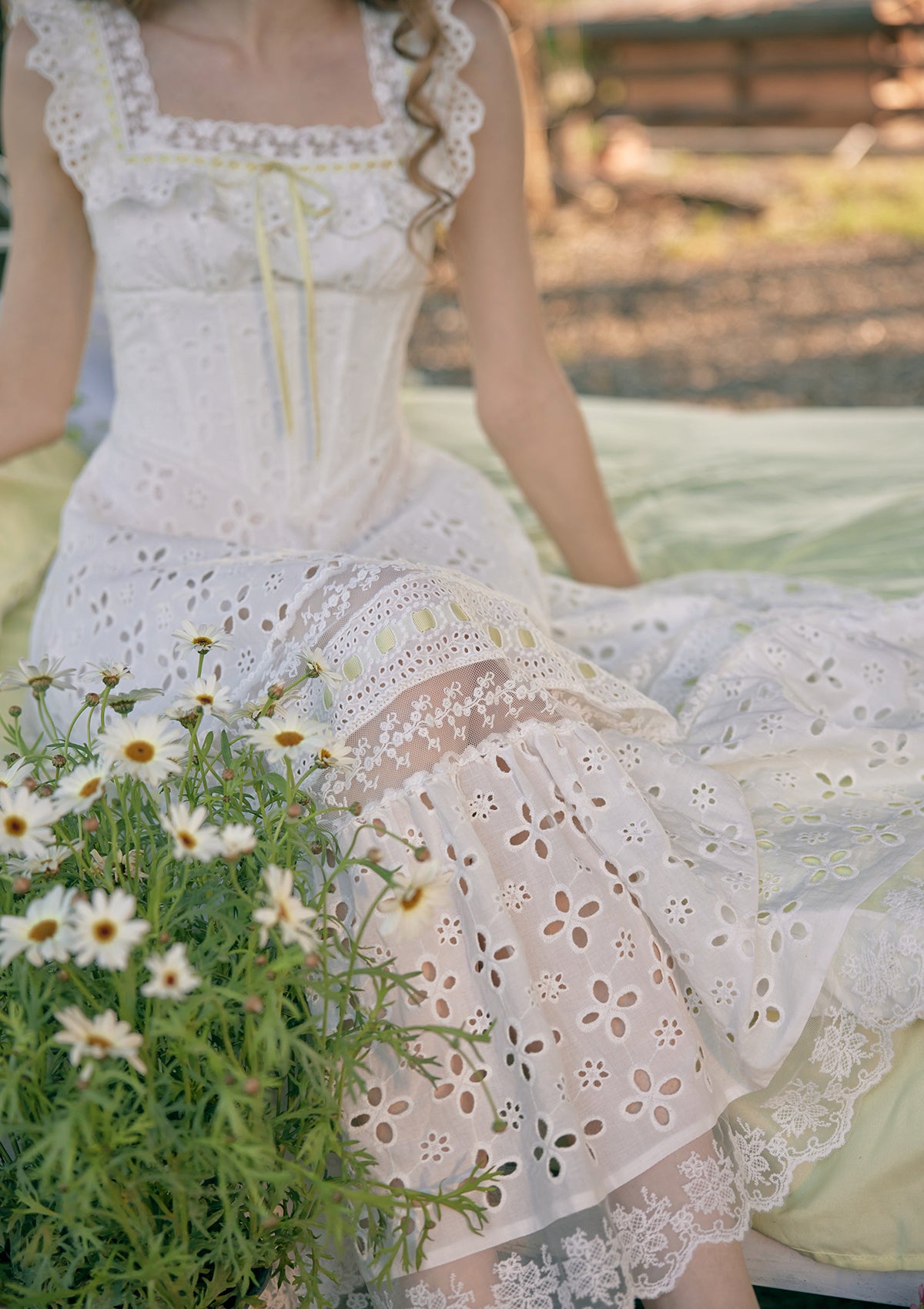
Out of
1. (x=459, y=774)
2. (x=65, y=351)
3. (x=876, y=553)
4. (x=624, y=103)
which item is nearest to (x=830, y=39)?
(x=624, y=103)

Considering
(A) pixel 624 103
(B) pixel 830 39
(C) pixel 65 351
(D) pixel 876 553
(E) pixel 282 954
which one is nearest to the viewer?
(E) pixel 282 954

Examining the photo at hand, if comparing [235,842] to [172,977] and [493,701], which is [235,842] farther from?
[493,701]

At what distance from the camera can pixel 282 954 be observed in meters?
0.90

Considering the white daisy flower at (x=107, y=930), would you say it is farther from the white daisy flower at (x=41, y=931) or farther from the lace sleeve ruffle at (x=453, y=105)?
the lace sleeve ruffle at (x=453, y=105)

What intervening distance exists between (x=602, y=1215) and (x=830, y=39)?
895cm

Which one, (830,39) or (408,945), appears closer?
(408,945)

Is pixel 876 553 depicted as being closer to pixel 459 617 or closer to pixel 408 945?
pixel 459 617

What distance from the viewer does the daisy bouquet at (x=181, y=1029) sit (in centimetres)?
86

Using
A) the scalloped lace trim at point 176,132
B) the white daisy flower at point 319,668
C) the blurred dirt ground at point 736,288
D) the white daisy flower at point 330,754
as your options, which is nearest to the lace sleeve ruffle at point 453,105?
the scalloped lace trim at point 176,132

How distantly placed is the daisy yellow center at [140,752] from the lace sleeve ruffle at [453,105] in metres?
1.09

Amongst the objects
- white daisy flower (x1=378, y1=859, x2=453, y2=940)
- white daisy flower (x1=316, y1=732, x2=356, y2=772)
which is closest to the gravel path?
white daisy flower (x1=316, y1=732, x2=356, y2=772)

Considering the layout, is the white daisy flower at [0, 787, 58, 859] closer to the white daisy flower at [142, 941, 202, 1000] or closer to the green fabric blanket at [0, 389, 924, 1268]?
the white daisy flower at [142, 941, 202, 1000]

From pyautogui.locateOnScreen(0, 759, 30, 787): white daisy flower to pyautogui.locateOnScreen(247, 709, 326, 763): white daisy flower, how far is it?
0.19 m

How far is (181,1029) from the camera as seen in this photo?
85 centimetres
